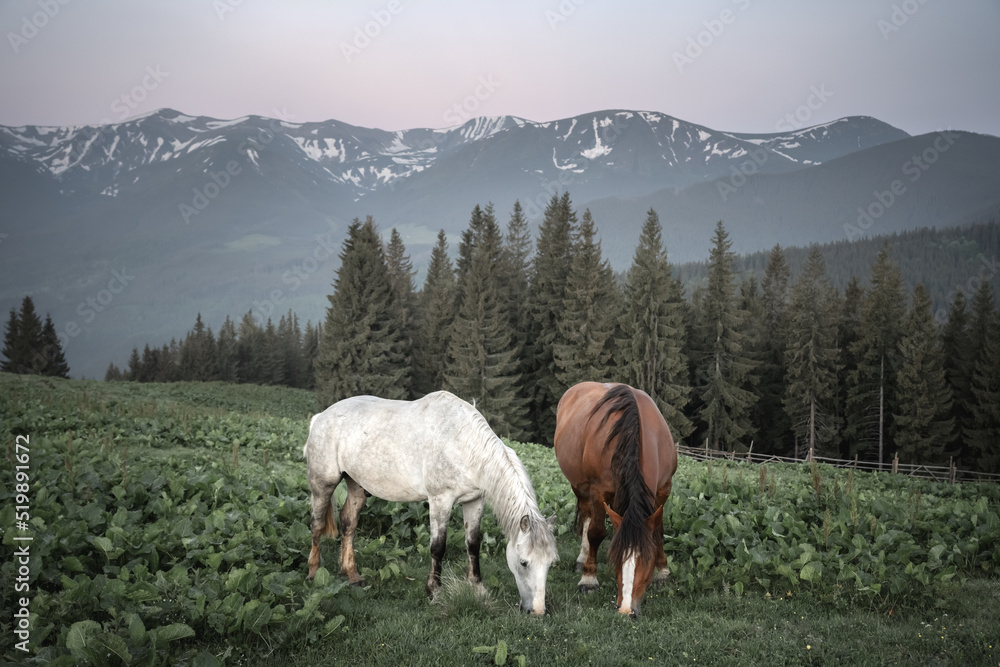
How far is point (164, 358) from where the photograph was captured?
81312 millimetres

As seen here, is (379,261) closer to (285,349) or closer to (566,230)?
(566,230)

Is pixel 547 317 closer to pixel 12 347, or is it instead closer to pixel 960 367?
pixel 960 367

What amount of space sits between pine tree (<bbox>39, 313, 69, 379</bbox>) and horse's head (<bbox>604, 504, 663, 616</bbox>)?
67098mm

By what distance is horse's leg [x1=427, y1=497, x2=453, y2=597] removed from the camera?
5832 millimetres

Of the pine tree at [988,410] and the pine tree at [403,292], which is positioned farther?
the pine tree at [403,292]

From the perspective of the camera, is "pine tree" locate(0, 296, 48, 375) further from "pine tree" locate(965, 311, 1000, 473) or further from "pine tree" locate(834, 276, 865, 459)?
"pine tree" locate(965, 311, 1000, 473)

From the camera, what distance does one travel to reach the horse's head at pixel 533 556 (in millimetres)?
5391

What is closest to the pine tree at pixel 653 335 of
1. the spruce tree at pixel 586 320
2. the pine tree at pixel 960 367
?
the spruce tree at pixel 586 320

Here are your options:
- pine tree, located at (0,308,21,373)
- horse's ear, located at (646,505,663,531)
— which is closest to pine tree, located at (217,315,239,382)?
pine tree, located at (0,308,21,373)

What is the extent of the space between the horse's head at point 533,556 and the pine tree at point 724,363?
1331 inches

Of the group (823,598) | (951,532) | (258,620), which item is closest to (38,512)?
(258,620)

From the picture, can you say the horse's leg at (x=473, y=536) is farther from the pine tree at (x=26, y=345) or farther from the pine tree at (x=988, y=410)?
the pine tree at (x=26, y=345)

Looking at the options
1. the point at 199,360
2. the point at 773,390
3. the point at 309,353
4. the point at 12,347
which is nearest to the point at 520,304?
the point at 773,390

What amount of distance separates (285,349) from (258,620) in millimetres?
83440
